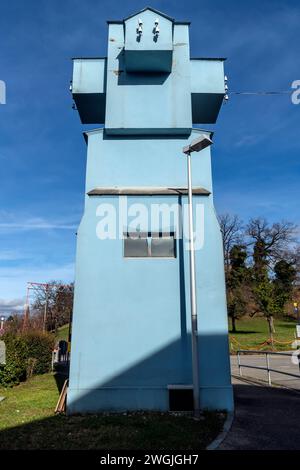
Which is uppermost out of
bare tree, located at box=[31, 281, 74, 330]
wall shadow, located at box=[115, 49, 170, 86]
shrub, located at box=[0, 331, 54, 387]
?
wall shadow, located at box=[115, 49, 170, 86]

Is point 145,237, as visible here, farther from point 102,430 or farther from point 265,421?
point 265,421

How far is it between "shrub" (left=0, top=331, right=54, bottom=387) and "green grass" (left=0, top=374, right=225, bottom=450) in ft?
13.2

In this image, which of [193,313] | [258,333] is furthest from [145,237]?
[258,333]

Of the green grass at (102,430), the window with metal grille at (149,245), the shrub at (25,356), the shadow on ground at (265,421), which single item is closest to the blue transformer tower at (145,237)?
the window with metal grille at (149,245)

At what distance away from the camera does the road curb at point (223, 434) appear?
5293 millimetres

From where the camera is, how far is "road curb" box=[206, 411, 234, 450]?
17.4ft

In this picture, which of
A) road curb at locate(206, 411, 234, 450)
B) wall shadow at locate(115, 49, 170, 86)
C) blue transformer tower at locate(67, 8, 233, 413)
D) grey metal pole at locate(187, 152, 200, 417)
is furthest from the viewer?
wall shadow at locate(115, 49, 170, 86)

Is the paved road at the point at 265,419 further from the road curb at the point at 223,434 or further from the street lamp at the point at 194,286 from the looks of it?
the street lamp at the point at 194,286

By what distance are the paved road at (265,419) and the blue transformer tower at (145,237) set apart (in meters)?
0.83

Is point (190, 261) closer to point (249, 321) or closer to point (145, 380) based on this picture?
point (145, 380)

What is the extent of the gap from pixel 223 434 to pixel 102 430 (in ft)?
7.11

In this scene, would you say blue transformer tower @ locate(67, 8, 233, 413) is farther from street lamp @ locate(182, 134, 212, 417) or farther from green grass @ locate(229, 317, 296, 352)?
green grass @ locate(229, 317, 296, 352)

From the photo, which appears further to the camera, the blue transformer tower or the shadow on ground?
the blue transformer tower

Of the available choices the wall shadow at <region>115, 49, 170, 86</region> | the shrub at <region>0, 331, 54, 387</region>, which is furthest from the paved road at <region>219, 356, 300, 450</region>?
the wall shadow at <region>115, 49, 170, 86</region>
